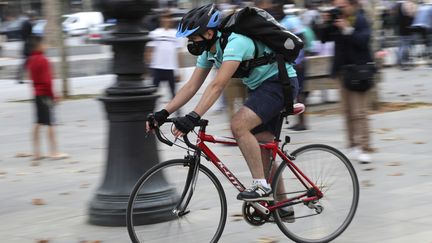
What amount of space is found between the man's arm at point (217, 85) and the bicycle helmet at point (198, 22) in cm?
31

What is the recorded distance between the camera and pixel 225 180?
844 centimetres

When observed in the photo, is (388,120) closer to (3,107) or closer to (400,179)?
(400,179)

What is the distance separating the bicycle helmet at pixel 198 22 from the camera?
225 inches

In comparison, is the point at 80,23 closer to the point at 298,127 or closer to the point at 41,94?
the point at 298,127

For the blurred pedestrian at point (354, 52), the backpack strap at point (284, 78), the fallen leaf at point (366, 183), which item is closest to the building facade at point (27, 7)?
the blurred pedestrian at point (354, 52)

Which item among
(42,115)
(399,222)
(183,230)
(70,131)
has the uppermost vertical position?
(183,230)

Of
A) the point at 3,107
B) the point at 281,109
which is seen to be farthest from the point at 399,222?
the point at 3,107

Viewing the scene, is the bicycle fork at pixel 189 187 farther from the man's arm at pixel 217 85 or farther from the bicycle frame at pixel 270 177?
the man's arm at pixel 217 85

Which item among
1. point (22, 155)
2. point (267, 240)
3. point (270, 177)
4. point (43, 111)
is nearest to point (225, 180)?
point (267, 240)

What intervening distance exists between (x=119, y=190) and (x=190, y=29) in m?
1.75

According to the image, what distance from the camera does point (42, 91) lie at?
10742mm

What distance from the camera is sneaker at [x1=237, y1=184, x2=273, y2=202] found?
5.82m

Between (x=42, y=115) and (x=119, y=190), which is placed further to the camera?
(x=42, y=115)

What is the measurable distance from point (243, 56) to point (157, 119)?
0.73 m
